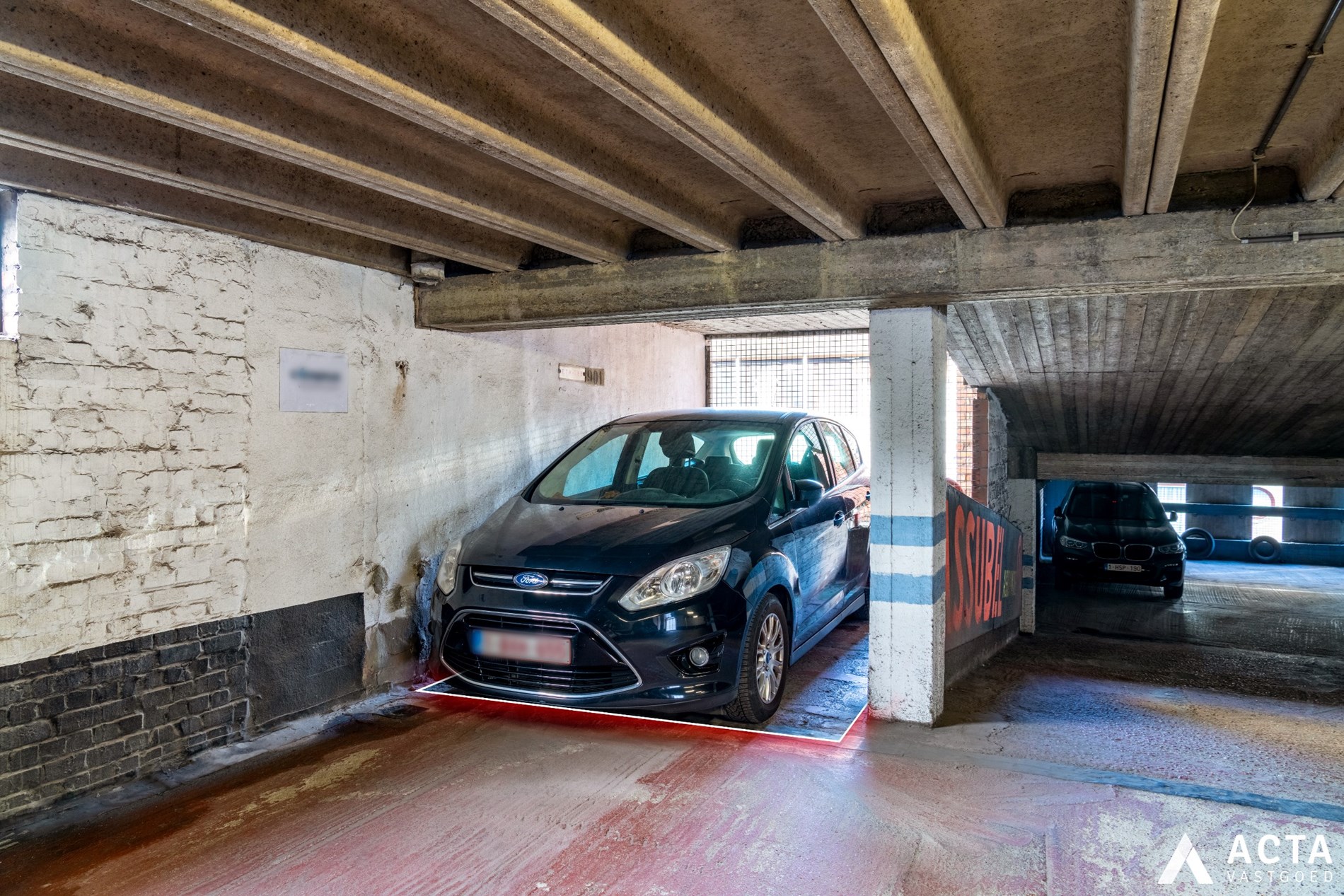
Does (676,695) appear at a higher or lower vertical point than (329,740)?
higher

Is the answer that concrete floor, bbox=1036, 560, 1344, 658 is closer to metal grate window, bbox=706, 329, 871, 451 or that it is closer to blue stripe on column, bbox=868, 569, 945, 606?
metal grate window, bbox=706, 329, 871, 451

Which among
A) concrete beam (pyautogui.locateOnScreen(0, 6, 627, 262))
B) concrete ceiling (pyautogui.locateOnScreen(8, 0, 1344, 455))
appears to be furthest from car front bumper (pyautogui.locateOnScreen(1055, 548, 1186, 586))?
concrete beam (pyautogui.locateOnScreen(0, 6, 627, 262))

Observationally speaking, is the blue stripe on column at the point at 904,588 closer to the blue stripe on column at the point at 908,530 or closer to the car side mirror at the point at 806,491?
the blue stripe on column at the point at 908,530

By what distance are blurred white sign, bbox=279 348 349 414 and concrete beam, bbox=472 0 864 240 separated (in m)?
2.74

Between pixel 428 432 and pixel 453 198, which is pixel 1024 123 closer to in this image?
pixel 453 198

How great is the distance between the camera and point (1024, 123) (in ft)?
11.4

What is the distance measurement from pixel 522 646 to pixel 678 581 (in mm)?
868

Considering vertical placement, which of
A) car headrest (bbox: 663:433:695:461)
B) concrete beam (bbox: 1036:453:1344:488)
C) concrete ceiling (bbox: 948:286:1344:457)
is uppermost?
concrete ceiling (bbox: 948:286:1344:457)

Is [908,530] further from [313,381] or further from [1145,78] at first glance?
[313,381]

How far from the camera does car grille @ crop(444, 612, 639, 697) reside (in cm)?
418

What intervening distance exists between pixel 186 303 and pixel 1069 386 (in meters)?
6.45

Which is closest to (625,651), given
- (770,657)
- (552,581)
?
(552,581)

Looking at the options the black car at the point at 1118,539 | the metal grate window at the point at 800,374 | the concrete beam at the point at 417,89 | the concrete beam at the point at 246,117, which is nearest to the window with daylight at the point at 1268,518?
the black car at the point at 1118,539

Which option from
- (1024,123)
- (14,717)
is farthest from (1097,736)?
(14,717)
